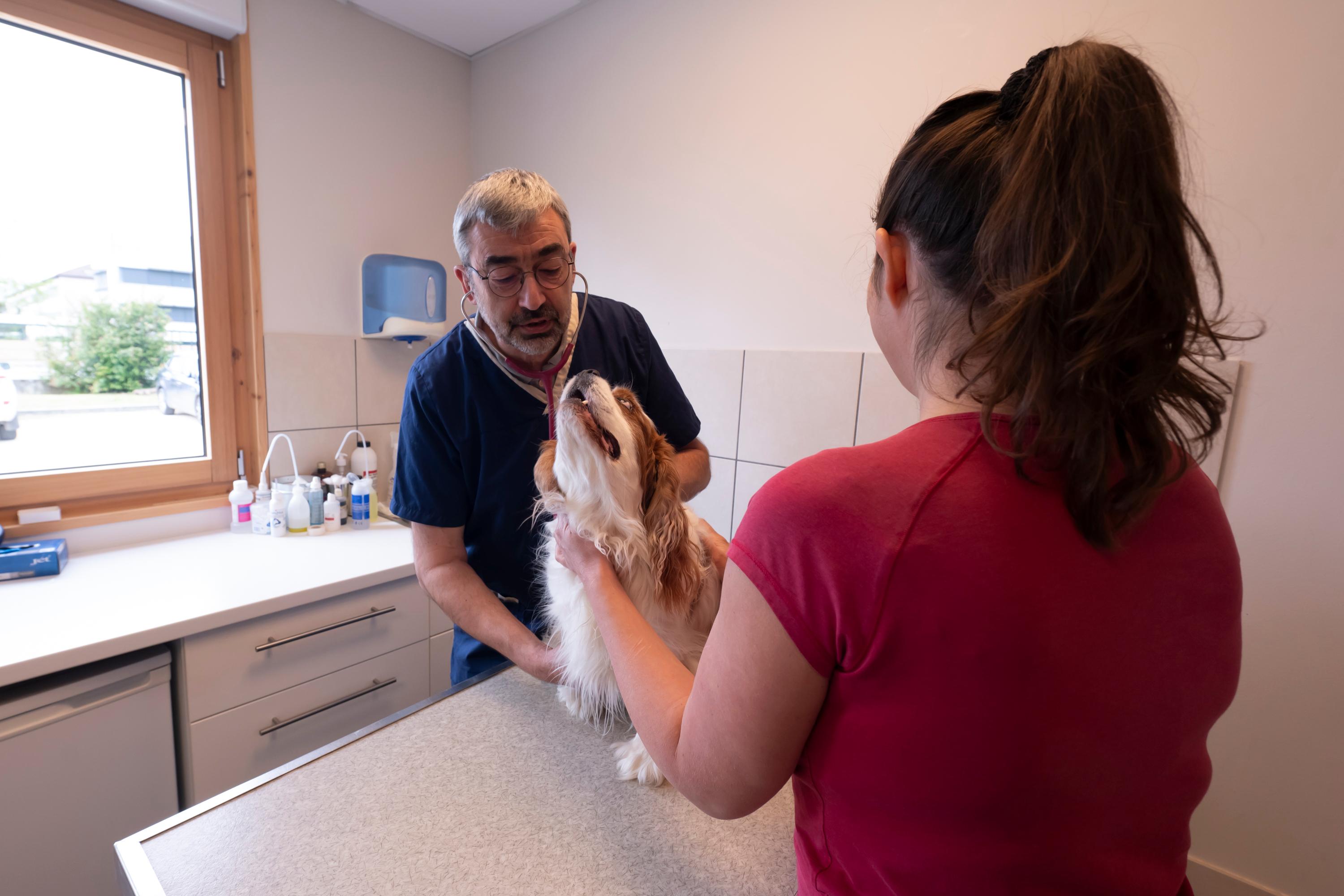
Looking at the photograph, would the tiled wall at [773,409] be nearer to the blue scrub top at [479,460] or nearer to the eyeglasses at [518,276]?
the blue scrub top at [479,460]

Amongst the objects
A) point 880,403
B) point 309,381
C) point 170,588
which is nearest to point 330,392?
point 309,381

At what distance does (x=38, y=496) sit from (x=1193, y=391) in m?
2.82

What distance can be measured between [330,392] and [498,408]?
1.54 m

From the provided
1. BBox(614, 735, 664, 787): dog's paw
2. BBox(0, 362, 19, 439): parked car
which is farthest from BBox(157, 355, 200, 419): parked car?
BBox(614, 735, 664, 787): dog's paw

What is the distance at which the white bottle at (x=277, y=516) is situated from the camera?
2.23 metres

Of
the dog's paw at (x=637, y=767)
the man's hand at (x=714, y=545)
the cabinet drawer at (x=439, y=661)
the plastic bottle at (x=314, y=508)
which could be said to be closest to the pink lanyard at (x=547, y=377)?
the man's hand at (x=714, y=545)

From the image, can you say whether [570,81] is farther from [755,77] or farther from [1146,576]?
[1146,576]

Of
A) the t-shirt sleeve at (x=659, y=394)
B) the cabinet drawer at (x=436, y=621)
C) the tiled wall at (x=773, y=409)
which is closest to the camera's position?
the t-shirt sleeve at (x=659, y=394)

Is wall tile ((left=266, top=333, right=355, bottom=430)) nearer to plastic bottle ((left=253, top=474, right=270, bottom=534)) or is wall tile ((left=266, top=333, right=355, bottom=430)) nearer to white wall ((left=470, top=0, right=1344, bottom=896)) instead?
plastic bottle ((left=253, top=474, right=270, bottom=534))

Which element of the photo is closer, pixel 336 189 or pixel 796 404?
pixel 796 404

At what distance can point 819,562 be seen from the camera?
465mm

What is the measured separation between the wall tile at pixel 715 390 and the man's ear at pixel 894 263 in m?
1.53

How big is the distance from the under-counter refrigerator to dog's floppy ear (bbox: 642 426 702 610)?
1358 millimetres

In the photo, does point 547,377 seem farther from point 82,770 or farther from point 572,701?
point 82,770
